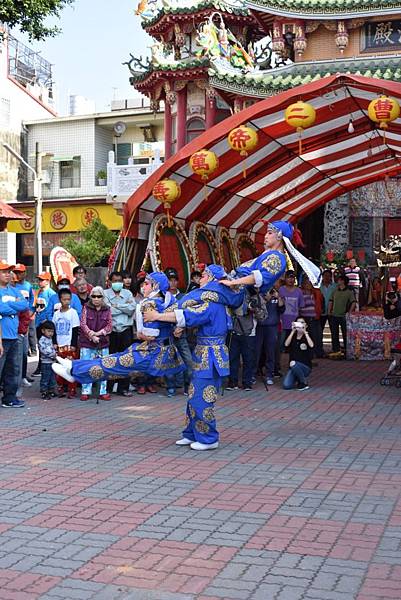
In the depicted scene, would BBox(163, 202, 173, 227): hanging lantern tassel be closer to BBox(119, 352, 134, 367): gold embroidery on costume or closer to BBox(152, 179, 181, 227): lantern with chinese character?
BBox(152, 179, 181, 227): lantern with chinese character

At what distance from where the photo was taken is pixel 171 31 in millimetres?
24156

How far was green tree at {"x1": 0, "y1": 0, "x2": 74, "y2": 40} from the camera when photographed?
13.5 metres

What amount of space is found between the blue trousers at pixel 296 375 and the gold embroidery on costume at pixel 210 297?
4044 millimetres

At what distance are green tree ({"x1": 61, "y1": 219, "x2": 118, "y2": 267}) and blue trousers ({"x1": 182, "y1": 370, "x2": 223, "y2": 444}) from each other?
1940 centimetres

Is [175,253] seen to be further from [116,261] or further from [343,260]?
[343,260]

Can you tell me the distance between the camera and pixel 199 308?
22.1 ft

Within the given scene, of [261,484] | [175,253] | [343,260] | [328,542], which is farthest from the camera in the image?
[343,260]

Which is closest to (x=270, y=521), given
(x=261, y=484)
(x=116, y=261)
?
(x=261, y=484)

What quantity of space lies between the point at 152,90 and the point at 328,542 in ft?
70.5

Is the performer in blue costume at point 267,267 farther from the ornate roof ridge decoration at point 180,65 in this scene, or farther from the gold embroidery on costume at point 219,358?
the ornate roof ridge decoration at point 180,65

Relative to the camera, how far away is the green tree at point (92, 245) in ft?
84.7

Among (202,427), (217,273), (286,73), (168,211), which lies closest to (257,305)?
(217,273)

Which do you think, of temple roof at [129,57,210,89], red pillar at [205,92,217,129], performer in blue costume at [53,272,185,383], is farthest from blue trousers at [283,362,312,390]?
red pillar at [205,92,217,129]

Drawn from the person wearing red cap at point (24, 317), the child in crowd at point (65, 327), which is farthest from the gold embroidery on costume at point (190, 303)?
the child in crowd at point (65, 327)
